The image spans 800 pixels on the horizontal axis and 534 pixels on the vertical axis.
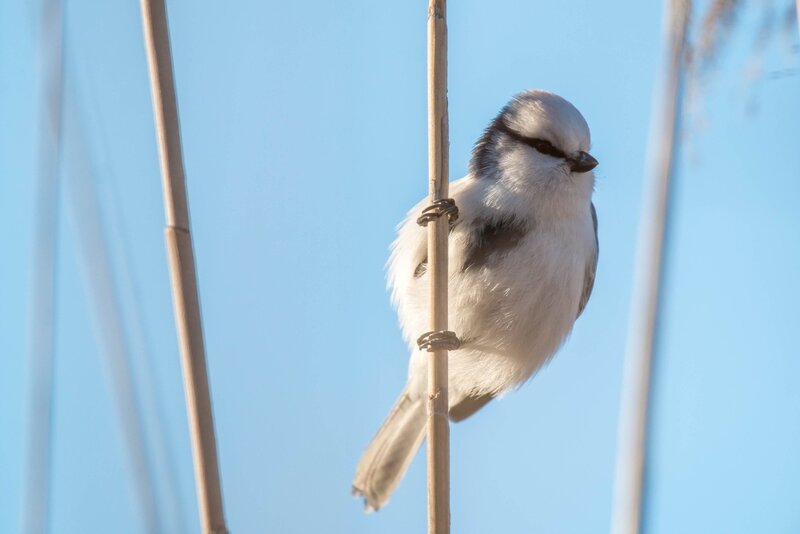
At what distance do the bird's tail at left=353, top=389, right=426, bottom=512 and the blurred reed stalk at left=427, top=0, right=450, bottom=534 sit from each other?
0.87 meters

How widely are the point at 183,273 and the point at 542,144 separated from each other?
1083 mm

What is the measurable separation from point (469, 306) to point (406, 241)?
24 centimetres

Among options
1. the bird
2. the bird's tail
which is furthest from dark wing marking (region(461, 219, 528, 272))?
the bird's tail

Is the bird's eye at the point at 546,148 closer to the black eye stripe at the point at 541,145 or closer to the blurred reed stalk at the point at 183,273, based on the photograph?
the black eye stripe at the point at 541,145

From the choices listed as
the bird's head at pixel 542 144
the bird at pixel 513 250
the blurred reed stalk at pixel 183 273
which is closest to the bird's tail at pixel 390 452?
the bird at pixel 513 250

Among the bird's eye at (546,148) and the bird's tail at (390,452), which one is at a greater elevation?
the bird's eye at (546,148)

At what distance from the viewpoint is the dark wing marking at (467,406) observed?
2.66m

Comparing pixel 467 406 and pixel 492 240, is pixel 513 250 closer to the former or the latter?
pixel 492 240

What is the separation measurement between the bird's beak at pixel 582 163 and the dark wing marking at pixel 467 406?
800 mm

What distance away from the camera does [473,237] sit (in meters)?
2.14

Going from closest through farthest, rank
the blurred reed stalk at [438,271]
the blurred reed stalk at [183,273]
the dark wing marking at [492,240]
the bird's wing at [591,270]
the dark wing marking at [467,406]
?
the blurred reed stalk at [183,273] < the blurred reed stalk at [438,271] < the dark wing marking at [492,240] < the bird's wing at [591,270] < the dark wing marking at [467,406]

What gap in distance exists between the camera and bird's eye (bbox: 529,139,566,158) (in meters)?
2.15

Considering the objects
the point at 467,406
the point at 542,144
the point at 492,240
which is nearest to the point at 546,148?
the point at 542,144

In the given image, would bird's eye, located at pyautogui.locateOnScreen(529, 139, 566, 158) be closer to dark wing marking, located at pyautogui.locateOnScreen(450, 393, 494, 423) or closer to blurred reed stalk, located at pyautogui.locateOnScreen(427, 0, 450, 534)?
blurred reed stalk, located at pyautogui.locateOnScreen(427, 0, 450, 534)
